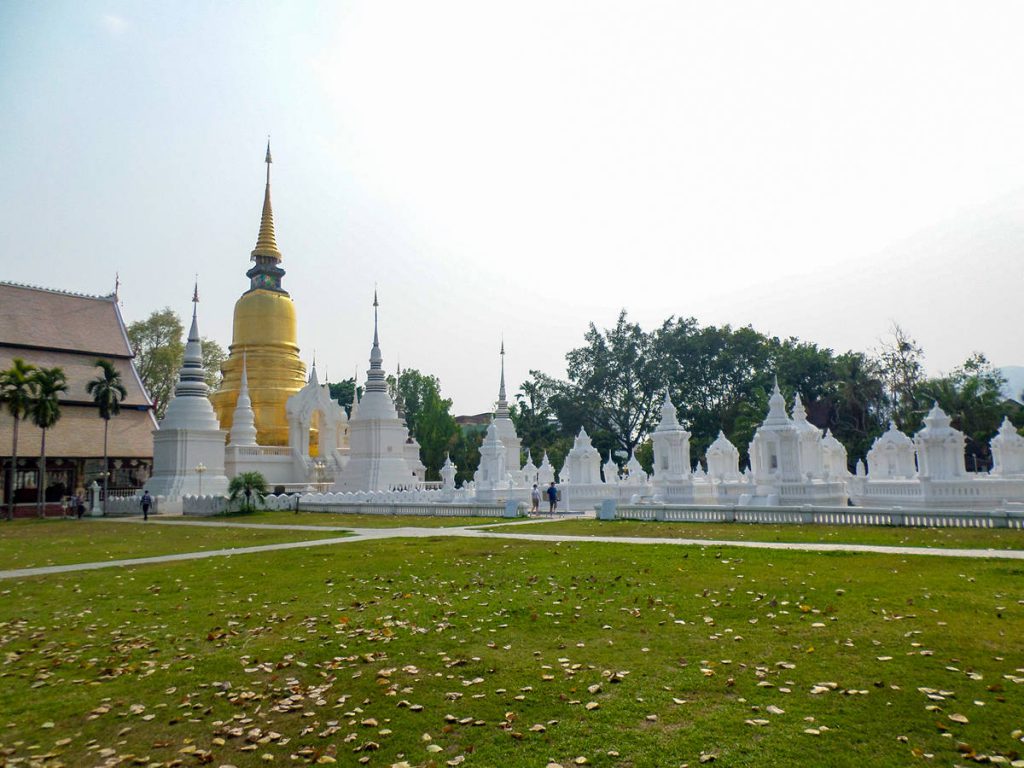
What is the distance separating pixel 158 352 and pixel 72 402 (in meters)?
18.5

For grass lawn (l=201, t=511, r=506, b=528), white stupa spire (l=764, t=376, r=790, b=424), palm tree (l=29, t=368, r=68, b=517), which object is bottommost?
grass lawn (l=201, t=511, r=506, b=528)

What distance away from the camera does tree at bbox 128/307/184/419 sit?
63500 millimetres

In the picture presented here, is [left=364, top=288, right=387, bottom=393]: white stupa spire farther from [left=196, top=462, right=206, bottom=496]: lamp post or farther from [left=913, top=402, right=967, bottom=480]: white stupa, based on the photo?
[left=913, top=402, right=967, bottom=480]: white stupa

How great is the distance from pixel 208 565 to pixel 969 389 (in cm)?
4940

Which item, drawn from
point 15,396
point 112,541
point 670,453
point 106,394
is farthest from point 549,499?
point 15,396

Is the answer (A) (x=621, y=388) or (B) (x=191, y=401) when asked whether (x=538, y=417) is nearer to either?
(A) (x=621, y=388)

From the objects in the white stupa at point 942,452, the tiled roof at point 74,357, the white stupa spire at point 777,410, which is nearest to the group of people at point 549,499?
the white stupa spire at point 777,410

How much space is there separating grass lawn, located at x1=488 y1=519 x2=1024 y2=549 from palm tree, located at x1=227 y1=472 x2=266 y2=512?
16802mm

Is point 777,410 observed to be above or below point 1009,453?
above

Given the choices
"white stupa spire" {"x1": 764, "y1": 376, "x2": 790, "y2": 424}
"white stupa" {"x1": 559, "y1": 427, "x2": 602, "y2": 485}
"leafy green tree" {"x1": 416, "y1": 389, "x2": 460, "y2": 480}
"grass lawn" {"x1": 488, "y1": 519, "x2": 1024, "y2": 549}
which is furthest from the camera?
"leafy green tree" {"x1": 416, "y1": 389, "x2": 460, "y2": 480}

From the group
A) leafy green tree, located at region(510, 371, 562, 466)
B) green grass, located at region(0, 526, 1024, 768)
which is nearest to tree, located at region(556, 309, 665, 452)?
leafy green tree, located at region(510, 371, 562, 466)

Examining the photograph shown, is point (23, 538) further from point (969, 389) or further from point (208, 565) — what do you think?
point (969, 389)

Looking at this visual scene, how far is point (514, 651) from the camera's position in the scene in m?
8.22

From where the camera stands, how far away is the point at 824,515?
22.3 m
